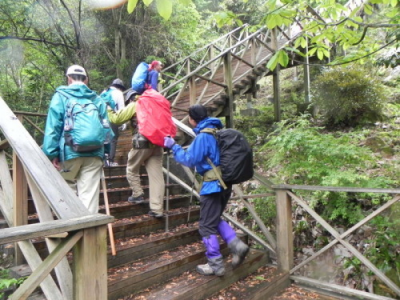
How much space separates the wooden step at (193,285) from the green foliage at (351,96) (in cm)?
537

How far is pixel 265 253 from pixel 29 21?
854 centimetres

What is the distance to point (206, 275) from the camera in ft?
10.3

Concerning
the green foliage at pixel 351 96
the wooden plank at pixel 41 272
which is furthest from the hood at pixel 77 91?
the green foliage at pixel 351 96

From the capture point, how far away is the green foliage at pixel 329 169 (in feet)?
13.0

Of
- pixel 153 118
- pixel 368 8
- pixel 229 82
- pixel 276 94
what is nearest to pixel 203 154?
pixel 153 118

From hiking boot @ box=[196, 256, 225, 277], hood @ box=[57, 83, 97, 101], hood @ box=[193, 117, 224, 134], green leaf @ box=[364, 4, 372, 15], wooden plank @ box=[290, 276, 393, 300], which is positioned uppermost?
green leaf @ box=[364, 4, 372, 15]

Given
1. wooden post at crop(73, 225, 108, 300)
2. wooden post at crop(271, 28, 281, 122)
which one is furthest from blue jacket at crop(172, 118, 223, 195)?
wooden post at crop(271, 28, 281, 122)

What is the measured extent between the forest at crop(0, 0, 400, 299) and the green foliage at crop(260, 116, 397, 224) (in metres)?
0.02

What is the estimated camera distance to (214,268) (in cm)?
311

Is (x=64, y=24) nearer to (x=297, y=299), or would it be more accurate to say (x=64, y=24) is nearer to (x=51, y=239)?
(x=51, y=239)

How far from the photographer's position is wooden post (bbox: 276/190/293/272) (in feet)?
12.2

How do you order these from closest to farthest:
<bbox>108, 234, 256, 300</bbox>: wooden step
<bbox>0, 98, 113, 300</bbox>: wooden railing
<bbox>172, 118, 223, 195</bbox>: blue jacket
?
<bbox>0, 98, 113, 300</bbox>: wooden railing, <bbox>108, 234, 256, 300</bbox>: wooden step, <bbox>172, 118, 223, 195</bbox>: blue jacket

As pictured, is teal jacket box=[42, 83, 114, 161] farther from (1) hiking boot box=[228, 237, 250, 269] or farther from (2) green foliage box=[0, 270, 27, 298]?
(1) hiking boot box=[228, 237, 250, 269]

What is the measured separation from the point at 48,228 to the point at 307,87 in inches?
410
